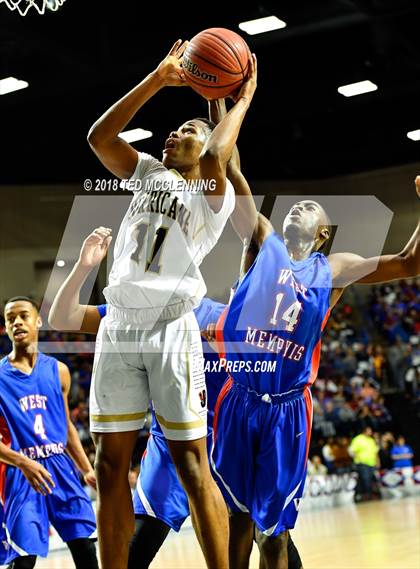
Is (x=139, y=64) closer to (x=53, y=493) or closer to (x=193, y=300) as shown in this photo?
(x=53, y=493)

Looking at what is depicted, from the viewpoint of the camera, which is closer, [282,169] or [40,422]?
[40,422]

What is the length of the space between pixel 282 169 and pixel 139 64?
676cm

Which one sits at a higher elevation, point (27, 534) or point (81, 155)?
point (81, 155)

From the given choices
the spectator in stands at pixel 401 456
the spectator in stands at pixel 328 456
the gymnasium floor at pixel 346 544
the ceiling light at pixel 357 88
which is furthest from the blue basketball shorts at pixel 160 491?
the spectator in stands at pixel 401 456

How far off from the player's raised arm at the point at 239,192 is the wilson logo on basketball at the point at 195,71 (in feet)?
0.75

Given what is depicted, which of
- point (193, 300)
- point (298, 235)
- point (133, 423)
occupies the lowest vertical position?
point (133, 423)

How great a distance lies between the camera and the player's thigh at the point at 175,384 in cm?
331

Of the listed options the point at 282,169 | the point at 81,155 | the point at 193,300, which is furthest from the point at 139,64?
the point at 193,300

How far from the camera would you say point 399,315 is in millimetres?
18734

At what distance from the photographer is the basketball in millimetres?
3771

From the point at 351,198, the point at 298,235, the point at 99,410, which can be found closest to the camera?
the point at 99,410

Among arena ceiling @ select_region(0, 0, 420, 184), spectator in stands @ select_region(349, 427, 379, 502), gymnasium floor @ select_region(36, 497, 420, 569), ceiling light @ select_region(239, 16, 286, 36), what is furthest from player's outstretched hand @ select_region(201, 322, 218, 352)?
spectator in stands @ select_region(349, 427, 379, 502)

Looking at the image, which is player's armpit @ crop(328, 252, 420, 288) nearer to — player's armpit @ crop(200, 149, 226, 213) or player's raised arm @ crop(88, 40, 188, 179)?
player's armpit @ crop(200, 149, 226, 213)

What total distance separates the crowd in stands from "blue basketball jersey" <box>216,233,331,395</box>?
9.00 m
